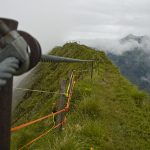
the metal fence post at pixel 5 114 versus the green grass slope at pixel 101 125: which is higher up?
the metal fence post at pixel 5 114

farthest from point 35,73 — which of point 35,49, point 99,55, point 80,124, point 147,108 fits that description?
point 35,49

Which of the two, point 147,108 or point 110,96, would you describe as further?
point 110,96

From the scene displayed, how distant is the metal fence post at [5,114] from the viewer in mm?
1854

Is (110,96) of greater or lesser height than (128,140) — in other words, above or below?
above

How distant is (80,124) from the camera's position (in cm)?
838

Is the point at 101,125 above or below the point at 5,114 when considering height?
below

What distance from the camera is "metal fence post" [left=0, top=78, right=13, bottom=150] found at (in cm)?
185

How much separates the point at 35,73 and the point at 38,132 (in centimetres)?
2396

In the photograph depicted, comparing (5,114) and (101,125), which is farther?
(101,125)

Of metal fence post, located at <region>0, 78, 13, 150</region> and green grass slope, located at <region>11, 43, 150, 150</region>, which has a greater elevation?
metal fence post, located at <region>0, 78, 13, 150</region>

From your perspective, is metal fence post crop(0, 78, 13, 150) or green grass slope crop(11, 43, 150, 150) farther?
green grass slope crop(11, 43, 150, 150)

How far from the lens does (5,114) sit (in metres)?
1.88

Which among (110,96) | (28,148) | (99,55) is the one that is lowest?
(28,148)

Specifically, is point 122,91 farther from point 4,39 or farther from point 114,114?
point 4,39
